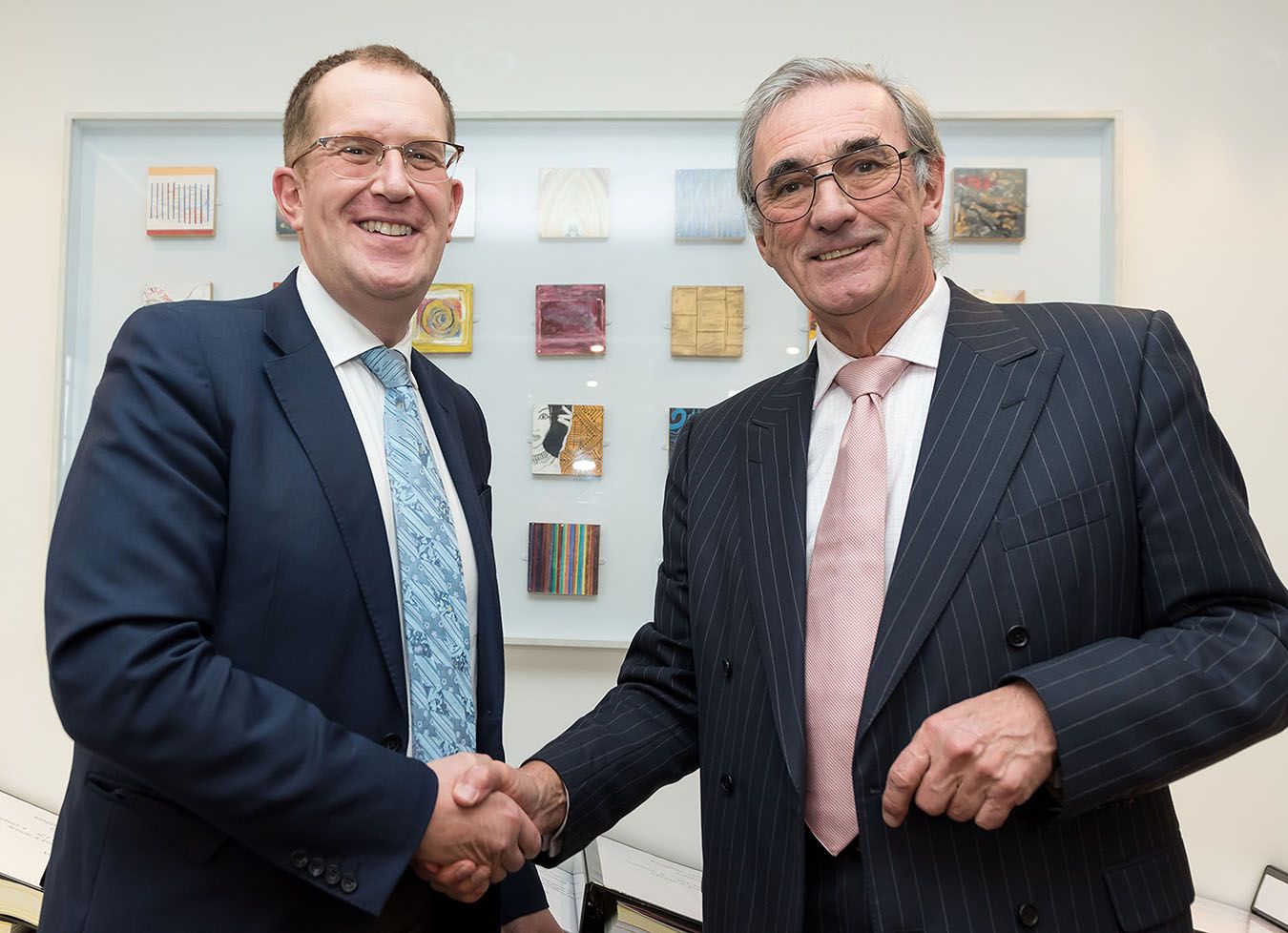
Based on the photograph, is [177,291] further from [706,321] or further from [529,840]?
[529,840]

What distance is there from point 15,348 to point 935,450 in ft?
7.91

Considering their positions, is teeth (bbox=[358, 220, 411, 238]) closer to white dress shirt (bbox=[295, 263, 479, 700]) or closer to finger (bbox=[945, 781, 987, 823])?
white dress shirt (bbox=[295, 263, 479, 700])

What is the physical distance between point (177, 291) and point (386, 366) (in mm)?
1359

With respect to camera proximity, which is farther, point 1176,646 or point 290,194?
point 290,194

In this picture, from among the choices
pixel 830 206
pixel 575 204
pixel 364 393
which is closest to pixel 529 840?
pixel 364 393

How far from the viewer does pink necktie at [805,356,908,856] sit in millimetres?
1314

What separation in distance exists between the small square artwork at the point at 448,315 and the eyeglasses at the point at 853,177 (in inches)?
44.6

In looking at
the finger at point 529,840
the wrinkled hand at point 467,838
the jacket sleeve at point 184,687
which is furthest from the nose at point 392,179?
the finger at point 529,840

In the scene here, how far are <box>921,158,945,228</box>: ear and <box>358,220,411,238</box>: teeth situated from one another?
2.72 ft

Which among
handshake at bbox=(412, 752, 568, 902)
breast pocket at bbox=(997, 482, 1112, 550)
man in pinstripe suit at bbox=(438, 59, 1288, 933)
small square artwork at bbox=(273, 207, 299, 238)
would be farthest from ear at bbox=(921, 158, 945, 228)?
small square artwork at bbox=(273, 207, 299, 238)

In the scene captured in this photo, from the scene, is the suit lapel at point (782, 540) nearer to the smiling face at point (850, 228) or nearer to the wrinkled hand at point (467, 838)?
the smiling face at point (850, 228)

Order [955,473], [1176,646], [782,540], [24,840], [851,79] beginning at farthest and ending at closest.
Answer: [24,840] → [851,79] → [782,540] → [955,473] → [1176,646]

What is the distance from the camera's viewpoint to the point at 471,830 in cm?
124

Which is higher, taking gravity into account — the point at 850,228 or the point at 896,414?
the point at 850,228
